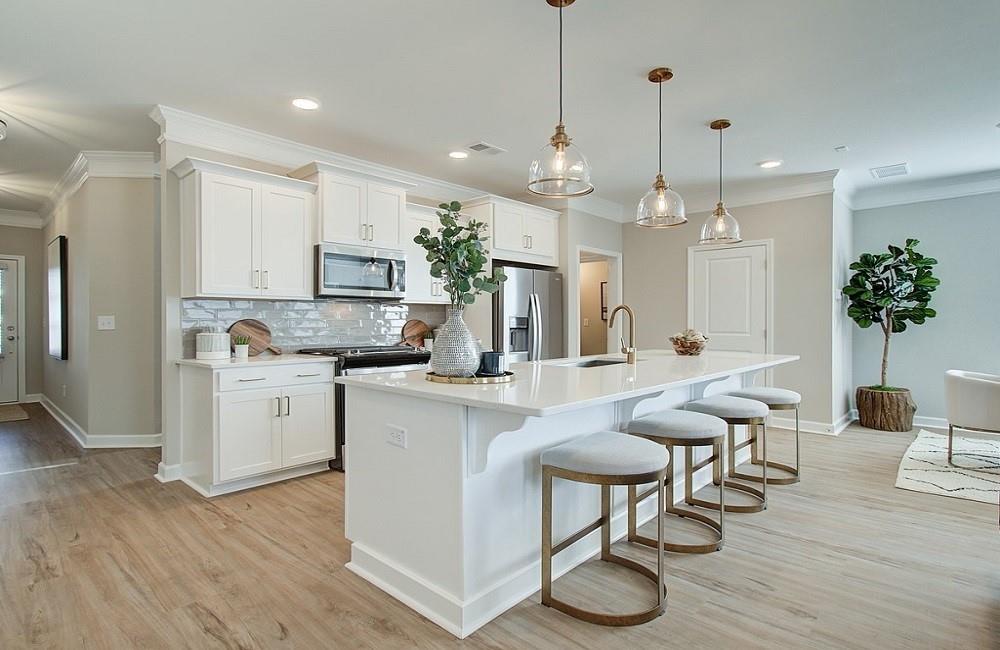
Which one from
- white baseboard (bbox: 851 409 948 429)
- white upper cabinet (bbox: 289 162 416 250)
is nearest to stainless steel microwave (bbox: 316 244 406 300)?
white upper cabinet (bbox: 289 162 416 250)

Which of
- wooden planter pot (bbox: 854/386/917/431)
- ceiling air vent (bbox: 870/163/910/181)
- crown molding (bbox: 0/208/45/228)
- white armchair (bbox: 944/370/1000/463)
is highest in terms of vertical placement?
ceiling air vent (bbox: 870/163/910/181)

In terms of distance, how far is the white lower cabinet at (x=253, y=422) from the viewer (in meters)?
3.41

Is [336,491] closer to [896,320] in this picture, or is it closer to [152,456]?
[152,456]

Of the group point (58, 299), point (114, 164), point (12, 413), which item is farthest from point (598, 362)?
point (12, 413)

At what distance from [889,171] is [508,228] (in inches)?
141

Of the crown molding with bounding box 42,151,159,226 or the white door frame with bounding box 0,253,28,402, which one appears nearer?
the crown molding with bounding box 42,151,159,226

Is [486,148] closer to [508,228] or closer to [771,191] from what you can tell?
[508,228]

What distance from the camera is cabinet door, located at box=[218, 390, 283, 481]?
3.41 meters

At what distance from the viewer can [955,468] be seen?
4.04m

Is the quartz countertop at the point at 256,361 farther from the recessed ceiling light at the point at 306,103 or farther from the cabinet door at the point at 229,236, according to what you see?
the recessed ceiling light at the point at 306,103

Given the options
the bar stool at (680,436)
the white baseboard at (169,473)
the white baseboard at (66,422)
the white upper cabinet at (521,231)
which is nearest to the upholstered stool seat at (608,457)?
the bar stool at (680,436)

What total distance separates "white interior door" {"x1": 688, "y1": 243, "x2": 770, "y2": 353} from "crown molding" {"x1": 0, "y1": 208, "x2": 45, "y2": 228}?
8.02 m

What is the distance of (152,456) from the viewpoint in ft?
14.5

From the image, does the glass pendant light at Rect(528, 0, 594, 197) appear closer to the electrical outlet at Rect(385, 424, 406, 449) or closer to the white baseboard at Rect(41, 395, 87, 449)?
the electrical outlet at Rect(385, 424, 406, 449)
